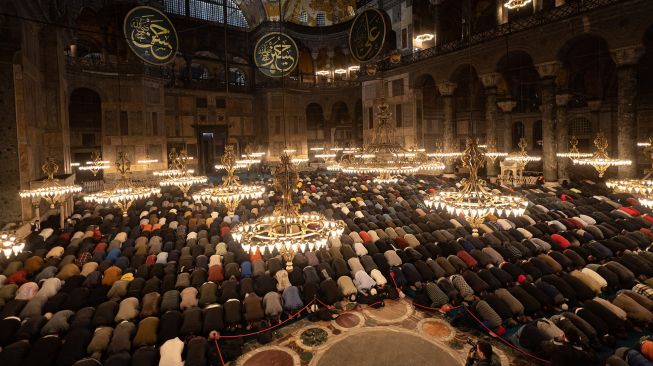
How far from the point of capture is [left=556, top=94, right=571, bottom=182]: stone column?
14.6 metres

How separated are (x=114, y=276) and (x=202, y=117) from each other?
18.2 m

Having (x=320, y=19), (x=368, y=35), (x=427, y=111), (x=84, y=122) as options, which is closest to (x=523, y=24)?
(x=427, y=111)

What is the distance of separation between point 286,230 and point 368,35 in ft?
26.6

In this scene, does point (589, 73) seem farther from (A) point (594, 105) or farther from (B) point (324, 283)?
(B) point (324, 283)

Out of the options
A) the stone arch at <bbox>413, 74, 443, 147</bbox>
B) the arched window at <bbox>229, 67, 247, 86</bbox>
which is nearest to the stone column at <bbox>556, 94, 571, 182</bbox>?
the stone arch at <bbox>413, 74, 443, 147</bbox>

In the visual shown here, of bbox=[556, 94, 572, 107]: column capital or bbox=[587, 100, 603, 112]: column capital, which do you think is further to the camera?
bbox=[587, 100, 603, 112]: column capital

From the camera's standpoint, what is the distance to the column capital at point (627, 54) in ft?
37.0

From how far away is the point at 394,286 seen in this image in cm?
721

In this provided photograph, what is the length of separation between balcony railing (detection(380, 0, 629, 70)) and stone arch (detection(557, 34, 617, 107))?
394 cm

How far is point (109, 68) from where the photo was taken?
61.5 ft

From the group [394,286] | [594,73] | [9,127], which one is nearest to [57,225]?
[9,127]

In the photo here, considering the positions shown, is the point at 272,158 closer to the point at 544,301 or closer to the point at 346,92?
the point at 346,92

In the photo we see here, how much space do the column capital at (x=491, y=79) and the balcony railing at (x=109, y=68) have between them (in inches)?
688

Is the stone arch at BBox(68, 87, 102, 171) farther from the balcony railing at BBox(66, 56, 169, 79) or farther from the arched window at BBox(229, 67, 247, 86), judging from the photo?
the arched window at BBox(229, 67, 247, 86)
